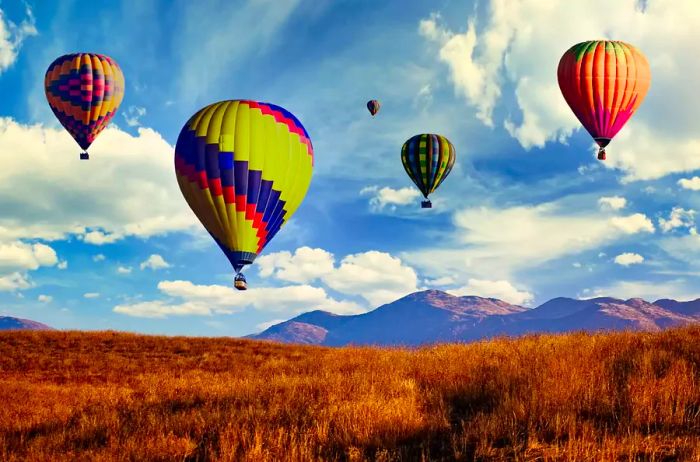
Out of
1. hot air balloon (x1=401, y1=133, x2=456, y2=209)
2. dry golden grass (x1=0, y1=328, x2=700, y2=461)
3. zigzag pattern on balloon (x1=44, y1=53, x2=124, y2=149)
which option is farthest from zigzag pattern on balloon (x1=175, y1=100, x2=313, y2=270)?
zigzag pattern on balloon (x1=44, y1=53, x2=124, y2=149)

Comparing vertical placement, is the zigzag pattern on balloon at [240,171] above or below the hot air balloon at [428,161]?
below

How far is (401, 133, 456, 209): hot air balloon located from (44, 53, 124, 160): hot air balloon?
A: 27015mm

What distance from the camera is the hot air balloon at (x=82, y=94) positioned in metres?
55.6

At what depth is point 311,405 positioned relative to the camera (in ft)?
37.7

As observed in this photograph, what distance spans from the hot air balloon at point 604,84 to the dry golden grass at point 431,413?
95.3 feet

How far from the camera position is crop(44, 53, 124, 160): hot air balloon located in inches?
2188

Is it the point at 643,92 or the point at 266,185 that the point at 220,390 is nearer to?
the point at 266,185

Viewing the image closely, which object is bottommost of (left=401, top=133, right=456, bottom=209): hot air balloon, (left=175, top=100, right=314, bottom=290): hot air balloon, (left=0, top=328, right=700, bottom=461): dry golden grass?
(left=0, top=328, right=700, bottom=461): dry golden grass

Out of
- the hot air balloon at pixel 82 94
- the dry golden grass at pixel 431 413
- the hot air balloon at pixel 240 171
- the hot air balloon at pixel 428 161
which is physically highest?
the hot air balloon at pixel 82 94

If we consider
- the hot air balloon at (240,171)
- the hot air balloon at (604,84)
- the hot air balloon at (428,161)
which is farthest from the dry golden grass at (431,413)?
the hot air balloon at (428,161)

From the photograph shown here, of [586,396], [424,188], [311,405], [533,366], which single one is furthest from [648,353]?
[424,188]

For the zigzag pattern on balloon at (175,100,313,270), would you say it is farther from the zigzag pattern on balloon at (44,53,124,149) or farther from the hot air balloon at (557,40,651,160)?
the zigzag pattern on balloon at (44,53,124,149)

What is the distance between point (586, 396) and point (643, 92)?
125 feet

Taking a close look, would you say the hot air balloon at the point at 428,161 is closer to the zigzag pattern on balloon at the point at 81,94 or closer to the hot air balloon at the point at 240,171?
the hot air balloon at the point at 240,171
